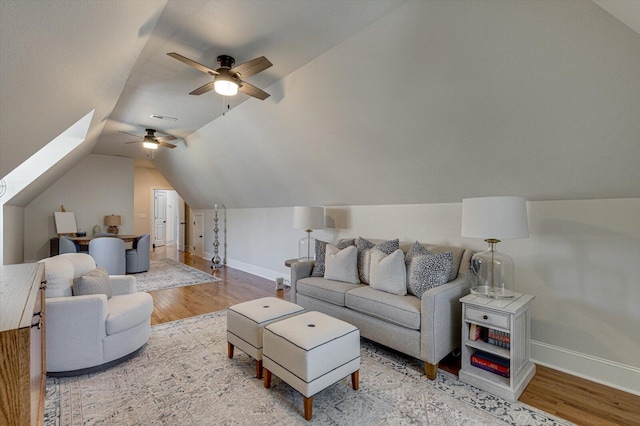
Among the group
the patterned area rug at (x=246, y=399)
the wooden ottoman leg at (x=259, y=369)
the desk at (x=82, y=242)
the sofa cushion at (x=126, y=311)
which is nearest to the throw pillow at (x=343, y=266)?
the patterned area rug at (x=246, y=399)

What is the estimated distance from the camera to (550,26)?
1.72 metres

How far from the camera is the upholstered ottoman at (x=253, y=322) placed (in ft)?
7.50

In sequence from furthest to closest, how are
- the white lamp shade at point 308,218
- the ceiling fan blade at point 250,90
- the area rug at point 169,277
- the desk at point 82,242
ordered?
the desk at point 82,242 → the area rug at point 169,277 → the white lamp shade at point 308,218 → the ceiling fan blade at point 250,90

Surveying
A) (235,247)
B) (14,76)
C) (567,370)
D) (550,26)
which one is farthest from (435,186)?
(235,247)

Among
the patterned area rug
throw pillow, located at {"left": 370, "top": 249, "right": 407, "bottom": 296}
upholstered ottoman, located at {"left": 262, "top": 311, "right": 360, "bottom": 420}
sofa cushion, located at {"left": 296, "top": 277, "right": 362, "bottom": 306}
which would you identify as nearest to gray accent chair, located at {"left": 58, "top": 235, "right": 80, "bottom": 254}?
the patterned area rug

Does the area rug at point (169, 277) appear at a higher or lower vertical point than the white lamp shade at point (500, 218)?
lower

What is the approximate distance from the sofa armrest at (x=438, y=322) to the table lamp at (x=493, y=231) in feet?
0.84

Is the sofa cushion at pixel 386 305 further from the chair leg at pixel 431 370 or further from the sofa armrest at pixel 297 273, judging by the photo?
the sofa armrest at pixel 297 273

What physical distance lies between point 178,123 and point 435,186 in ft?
13.2

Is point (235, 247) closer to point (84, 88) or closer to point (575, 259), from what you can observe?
point (84, 88)

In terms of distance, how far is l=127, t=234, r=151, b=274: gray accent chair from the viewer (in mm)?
5969

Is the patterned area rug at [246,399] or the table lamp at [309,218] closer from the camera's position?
the patterned area rug at [246,399]

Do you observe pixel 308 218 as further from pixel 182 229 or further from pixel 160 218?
pixel 160 218

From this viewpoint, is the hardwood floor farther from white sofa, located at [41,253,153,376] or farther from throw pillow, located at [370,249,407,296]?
white sofa, located at [41,253,153,376]
